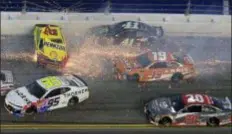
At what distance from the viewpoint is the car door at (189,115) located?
20.5 meters

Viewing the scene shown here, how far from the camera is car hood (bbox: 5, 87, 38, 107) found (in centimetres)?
2081

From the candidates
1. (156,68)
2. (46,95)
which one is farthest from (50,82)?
(156,68)

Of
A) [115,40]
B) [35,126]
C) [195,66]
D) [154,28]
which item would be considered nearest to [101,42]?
[115,40]

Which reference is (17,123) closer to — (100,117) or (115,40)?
(100,117)

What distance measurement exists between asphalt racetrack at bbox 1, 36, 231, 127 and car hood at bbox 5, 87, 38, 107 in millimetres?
508

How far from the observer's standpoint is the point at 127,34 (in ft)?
85.5

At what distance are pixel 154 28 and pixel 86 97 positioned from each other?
6537 mm

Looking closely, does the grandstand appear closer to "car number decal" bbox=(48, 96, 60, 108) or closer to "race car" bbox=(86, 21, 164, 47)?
"race car" bbox=(86, 21, 164, 47)

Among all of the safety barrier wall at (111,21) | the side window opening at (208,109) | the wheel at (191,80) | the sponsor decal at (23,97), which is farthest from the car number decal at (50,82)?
the wheel at (191,80)

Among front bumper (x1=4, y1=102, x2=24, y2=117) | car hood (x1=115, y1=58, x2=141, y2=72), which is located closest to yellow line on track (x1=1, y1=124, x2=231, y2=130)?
front bumper (x1=4, y1=102, x2=24, y2=117)

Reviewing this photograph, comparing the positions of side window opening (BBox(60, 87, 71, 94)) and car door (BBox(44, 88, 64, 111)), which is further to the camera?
side window opening (BBox(60, 87, 71, 94))

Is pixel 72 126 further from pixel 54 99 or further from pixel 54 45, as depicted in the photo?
pixel 54 45

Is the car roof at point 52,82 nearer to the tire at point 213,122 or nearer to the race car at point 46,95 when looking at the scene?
the race car at point 46,95

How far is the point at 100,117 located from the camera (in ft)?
69.2
